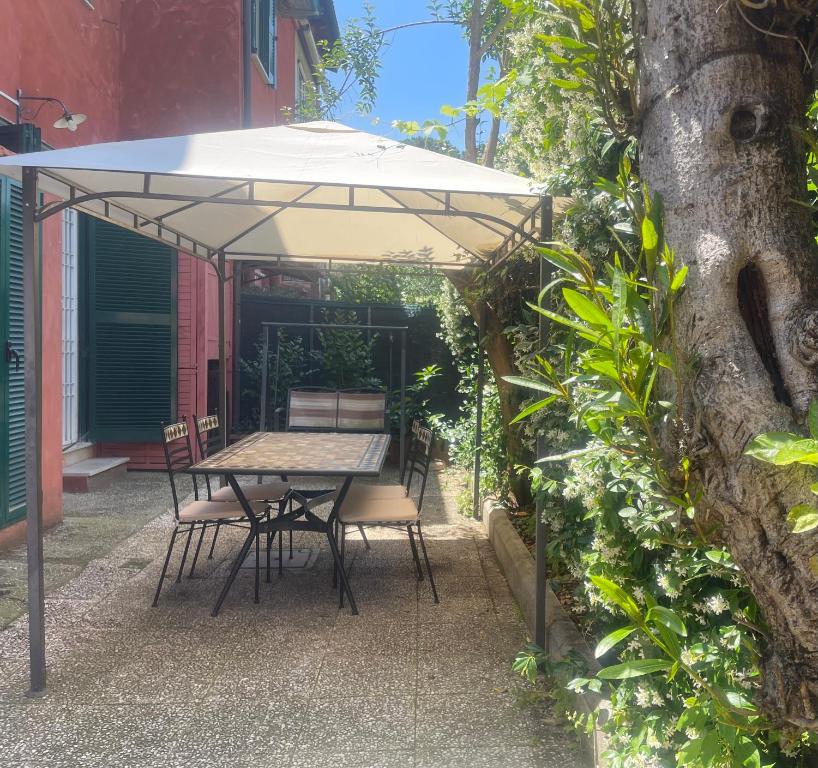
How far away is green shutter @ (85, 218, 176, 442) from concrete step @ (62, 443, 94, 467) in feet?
0.48

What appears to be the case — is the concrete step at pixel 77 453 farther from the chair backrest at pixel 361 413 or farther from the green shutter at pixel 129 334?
the chair backrest at pixel 361 413

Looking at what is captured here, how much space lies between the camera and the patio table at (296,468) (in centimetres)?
386

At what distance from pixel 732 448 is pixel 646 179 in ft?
2.14

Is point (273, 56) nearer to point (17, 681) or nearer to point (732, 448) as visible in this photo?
point (17, 681)

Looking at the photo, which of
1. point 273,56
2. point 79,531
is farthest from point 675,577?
point 273,56

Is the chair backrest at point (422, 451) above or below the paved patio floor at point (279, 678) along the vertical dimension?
above

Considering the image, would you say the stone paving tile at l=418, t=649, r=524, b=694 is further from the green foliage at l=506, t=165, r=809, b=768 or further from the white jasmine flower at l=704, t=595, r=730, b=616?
the white jasmine flower at l=704, t=595, r=730, b=616

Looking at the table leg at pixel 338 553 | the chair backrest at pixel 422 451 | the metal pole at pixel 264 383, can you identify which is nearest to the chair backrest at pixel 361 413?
the metal pole at pixel 264 383

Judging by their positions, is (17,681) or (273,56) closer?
(17,681)

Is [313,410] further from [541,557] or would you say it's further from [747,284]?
[747,284]

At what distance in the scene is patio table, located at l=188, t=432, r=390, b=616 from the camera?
152 inches

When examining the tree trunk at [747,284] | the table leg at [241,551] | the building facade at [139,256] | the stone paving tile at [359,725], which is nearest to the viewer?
the tree trunk at [747,284]

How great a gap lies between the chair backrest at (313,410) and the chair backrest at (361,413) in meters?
0.07

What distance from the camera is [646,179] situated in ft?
5.55
